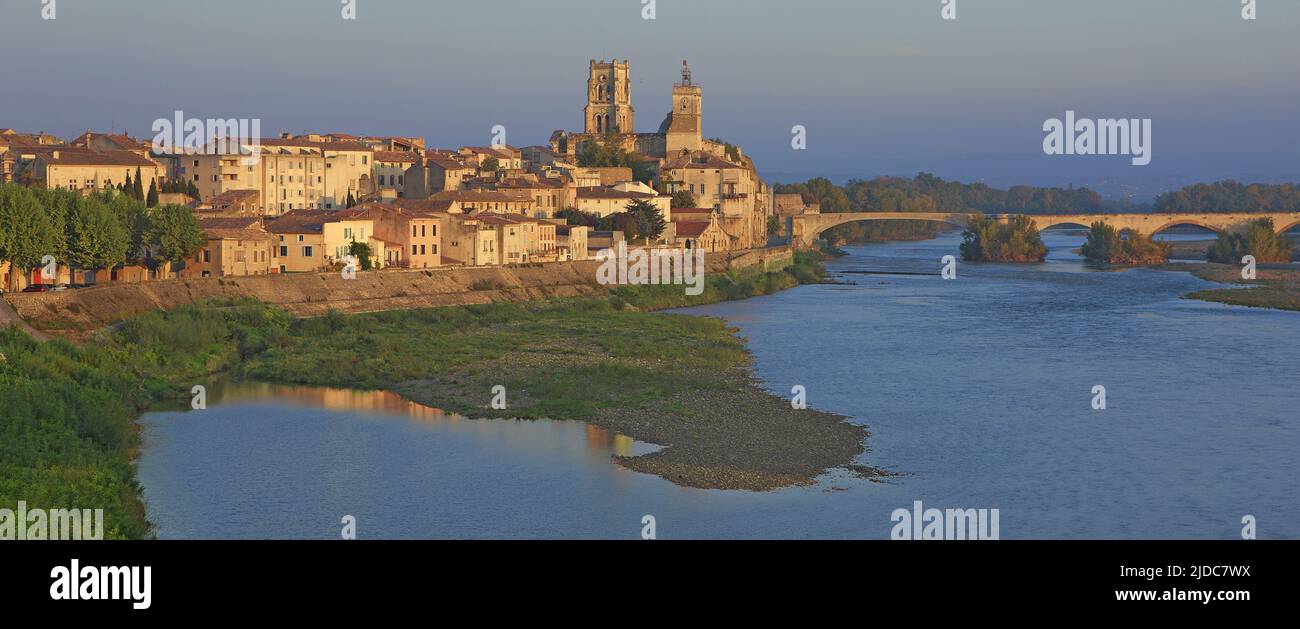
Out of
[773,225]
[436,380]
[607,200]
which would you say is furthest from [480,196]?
[773,225]

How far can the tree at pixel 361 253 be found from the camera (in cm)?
2931

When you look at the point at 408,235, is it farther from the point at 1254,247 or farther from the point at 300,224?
the point at 1254,247

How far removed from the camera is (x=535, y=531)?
36.9 feet

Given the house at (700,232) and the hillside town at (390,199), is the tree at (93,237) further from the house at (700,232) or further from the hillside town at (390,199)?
the house at (700,232)

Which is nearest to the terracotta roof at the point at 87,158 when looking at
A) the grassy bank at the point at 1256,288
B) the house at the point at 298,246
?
the house at the point at 298,246

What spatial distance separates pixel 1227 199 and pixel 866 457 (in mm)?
95889

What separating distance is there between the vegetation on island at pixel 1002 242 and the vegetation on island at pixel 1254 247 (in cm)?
659

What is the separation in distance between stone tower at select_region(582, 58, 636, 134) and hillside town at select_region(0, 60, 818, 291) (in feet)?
21.1

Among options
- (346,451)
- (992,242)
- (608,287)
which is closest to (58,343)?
(346,451)

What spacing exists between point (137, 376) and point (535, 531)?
375 inches

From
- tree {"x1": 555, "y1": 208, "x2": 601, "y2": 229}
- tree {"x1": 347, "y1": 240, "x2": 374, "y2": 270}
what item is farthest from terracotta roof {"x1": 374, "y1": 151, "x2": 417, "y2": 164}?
tree {"x1": 347, "y1": 240, "x2": 374, "y2": 270}

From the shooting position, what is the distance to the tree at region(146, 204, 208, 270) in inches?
1009

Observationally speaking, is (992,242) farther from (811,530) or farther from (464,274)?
(811,530)

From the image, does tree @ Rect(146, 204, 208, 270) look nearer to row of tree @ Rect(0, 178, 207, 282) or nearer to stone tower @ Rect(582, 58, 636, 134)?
row of tree @ Rect(0, 178, 207, 282)
